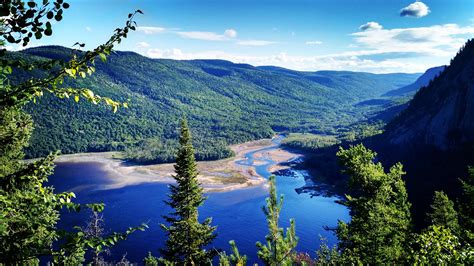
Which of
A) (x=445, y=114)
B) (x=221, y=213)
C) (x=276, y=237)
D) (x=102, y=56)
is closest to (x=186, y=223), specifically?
(x=276, y=237)

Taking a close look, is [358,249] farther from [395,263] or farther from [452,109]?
[452,109]

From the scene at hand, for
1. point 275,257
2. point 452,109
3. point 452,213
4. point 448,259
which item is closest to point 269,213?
point 275,257

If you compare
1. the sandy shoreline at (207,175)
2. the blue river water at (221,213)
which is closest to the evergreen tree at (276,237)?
the blue river water at (221,213)

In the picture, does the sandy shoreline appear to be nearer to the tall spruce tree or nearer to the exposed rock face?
the exposed rock face

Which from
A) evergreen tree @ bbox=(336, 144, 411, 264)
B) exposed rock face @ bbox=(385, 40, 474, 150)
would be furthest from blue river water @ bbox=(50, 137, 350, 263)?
evergreen tree @ bbox=(336, 144, 411, 264)

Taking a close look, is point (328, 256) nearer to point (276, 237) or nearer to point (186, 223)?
point (186, 223)
